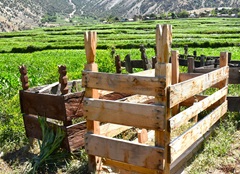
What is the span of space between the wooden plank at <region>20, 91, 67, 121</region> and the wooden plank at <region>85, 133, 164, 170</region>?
940 mm

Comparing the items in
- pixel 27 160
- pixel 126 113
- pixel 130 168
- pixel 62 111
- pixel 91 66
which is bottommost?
pixel 27 160

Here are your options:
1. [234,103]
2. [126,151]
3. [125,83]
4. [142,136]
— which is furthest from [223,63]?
[126,151]

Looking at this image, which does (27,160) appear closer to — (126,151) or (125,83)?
(126,151)

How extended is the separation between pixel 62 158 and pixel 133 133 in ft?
6.14

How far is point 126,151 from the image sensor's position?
5.04 m

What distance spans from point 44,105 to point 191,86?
2.86 m

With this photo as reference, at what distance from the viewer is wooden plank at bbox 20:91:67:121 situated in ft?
Result: 20.1

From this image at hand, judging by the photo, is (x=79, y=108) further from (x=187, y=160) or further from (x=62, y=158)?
(x=187, y=160)

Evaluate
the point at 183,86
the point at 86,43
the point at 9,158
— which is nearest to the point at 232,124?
the point at 183,86

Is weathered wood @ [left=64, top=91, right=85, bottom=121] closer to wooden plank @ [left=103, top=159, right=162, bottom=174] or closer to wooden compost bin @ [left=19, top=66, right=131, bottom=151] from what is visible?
wooden compost bin @ [left=19, top=66, right=131, bottom=151]

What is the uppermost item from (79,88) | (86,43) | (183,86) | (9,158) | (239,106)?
(86,43)

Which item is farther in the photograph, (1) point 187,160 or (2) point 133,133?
(2) point 133,133

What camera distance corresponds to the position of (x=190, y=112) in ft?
18.0

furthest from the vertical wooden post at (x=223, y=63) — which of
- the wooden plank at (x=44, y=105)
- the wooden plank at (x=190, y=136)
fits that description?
the wooden plank at (x=44, y=105)
